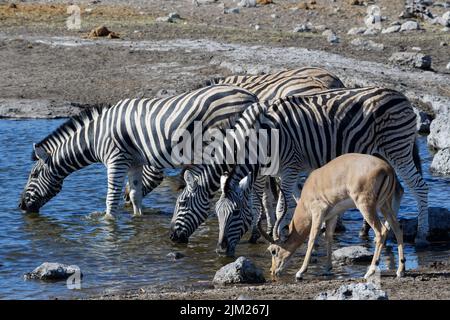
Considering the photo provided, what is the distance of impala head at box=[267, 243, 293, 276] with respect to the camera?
1018 centimetres

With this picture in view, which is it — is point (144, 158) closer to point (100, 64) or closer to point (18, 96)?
point (18, 96)

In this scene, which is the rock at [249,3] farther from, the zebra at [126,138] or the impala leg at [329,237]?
the impala leg at [329,237]

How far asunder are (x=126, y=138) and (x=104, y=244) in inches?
61.6

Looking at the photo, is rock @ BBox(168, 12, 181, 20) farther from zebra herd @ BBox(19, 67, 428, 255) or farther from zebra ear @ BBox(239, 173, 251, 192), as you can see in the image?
zebra ear @ BBox(239, 173, 251, 192)

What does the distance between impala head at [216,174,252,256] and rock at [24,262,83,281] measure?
1.67 meters

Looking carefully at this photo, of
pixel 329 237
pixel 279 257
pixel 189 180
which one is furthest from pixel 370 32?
Answer: pixel 279 257

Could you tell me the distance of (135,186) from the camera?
1334 centimetres

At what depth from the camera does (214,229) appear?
1281 centimetres

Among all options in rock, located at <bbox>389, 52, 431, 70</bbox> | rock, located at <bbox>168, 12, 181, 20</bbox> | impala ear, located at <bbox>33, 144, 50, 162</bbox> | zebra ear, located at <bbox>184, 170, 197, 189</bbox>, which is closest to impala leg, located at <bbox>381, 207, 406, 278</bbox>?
zebra ear, located at <bbox>184, 170, 197, 189</bbox>

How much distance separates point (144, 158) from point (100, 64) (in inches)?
361

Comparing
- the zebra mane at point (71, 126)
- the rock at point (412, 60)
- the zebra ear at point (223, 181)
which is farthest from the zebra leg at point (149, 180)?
the rock at point (412, 60)

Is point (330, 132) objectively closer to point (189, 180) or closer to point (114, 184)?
point (189, 180)

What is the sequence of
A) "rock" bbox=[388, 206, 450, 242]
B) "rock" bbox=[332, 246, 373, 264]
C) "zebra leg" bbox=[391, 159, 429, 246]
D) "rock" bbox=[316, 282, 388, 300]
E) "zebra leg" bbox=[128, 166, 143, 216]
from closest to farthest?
"rock" bbox=[316, 282, 388, 300]
"rock" bbox=[332, 246, 373, 264]
"zebra leg" bbox=[391, 159, 429, 246]
"rock" bbox=[388, 206, 450, 242]
"zebra leg" bbox=[128, 166, 143, 216]

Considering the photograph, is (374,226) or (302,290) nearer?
(302,290)
